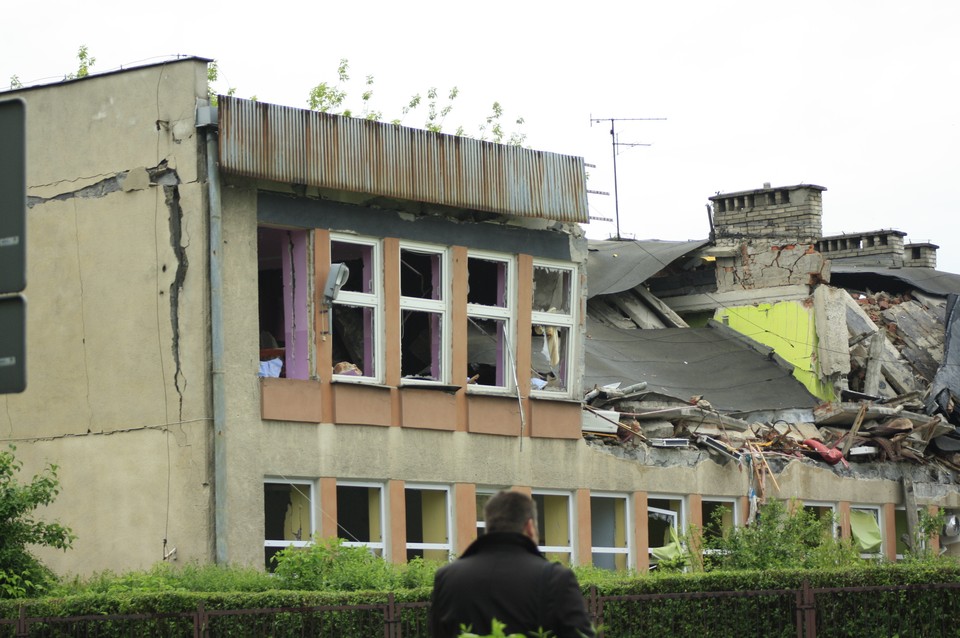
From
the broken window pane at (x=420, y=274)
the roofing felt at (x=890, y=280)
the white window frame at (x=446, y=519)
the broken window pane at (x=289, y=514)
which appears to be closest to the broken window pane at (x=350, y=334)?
the broken window pane at (x=420, y=274)

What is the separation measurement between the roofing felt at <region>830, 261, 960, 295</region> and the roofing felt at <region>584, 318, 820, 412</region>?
863 centimetres

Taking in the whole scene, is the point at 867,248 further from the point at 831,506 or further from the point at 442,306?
the point at 442,306

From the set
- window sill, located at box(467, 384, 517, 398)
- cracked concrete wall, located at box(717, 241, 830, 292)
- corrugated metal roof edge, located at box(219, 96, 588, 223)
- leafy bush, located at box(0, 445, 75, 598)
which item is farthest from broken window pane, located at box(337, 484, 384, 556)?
cracked concrete wall, located at box(717, 241, 830, 292)

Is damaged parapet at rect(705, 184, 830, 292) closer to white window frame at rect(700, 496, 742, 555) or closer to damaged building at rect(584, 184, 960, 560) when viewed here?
damaged building at rect(584, 184, 960, 560)

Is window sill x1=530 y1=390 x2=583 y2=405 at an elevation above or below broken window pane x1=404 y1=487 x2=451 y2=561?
above

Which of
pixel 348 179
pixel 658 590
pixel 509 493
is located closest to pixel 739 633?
pixel 658 590

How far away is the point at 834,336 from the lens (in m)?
31.3

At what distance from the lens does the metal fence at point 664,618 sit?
14.8 metres

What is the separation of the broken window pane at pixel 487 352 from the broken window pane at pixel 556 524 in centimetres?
189

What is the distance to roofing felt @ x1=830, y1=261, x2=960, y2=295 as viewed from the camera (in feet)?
129

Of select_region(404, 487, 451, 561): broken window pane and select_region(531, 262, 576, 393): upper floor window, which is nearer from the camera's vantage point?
select_region(404, 487, 451, 561): broken window pane

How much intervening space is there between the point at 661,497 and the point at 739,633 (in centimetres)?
833

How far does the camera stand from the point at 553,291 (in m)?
24.3

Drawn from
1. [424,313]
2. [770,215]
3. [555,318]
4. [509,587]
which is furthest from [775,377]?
[509,587]
